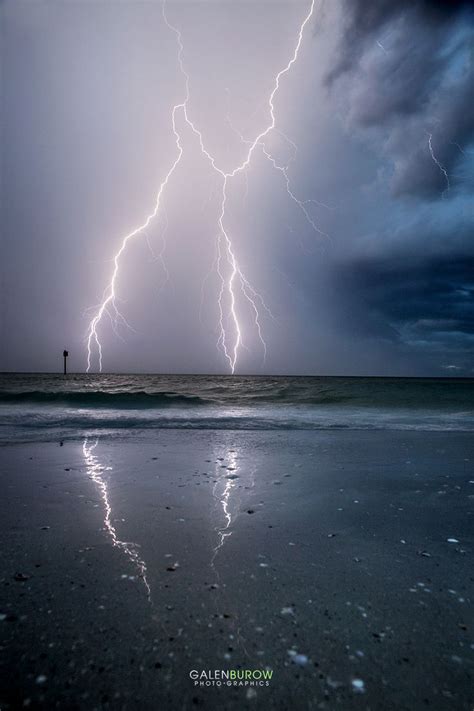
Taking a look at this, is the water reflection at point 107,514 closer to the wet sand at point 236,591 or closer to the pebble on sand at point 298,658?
the wet sand at point 236,591

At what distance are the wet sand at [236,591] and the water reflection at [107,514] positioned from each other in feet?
0.05

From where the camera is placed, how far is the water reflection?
2127 mm

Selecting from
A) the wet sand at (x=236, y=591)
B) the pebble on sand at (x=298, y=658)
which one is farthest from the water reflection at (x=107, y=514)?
the pebble on sand at (x=298, y=658)

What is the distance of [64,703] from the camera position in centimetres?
126

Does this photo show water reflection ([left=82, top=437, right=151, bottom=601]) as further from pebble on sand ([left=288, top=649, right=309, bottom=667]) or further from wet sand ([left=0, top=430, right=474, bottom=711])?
pebble on sand ([left=288, top=649, right=309, bottom=667])

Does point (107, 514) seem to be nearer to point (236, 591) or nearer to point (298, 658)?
point (236, 591)

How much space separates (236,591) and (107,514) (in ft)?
4.83

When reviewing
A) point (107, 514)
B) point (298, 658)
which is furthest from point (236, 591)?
point (107, 514)

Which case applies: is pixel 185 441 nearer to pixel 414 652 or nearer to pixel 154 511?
pixel 154 511

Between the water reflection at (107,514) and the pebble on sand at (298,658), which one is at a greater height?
the pebble on sand at (298,658)

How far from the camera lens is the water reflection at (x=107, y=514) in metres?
2.13

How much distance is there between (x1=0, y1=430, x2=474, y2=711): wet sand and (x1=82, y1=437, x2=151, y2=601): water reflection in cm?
1

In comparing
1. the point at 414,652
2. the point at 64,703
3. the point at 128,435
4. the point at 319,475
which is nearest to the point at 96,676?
the point at 64,703

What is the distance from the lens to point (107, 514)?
2.93 meters
